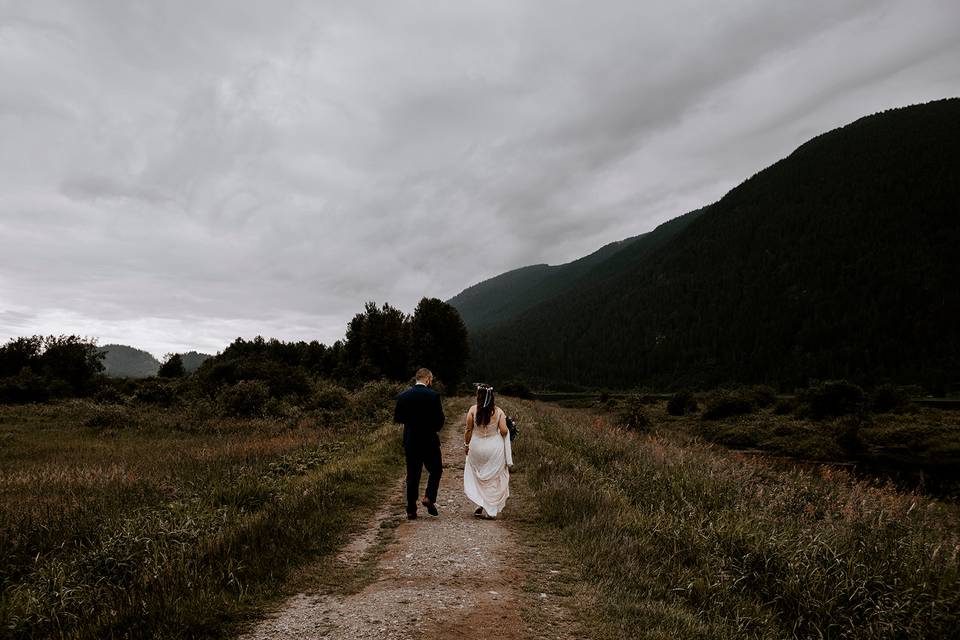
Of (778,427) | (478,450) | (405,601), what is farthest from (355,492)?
(778,427)

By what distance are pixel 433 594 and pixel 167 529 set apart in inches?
157

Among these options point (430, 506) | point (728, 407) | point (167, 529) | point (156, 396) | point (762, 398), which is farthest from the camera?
point (762, 398)

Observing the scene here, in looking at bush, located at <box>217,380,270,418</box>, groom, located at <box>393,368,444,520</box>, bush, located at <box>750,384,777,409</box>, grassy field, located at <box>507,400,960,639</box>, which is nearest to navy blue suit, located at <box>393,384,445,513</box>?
groom, located at <box>393,368,444,520</box>

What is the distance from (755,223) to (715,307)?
53.4 meters

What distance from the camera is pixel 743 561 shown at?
20.9ft

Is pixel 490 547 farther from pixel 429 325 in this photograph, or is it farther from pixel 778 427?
pixel 429 325

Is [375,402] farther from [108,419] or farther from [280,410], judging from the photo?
[108,419]

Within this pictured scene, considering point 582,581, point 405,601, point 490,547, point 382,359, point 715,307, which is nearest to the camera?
point 405,601

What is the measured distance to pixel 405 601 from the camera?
489cm

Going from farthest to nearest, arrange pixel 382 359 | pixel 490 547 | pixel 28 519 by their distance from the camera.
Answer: pixel 382 359 < pixel 28 519 < pixel 490 547

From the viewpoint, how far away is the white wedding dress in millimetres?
8672

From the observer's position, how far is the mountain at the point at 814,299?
124562mm

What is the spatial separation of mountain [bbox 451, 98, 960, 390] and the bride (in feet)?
391

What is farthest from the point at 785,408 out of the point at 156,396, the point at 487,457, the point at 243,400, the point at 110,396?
the point at 110,396
